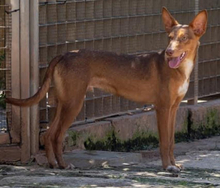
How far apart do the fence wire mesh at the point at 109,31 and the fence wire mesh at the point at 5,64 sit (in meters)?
0.47

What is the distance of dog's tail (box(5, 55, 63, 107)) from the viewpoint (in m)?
8.54

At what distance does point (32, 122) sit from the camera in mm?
9258

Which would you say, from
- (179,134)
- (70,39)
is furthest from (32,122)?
(179,134)

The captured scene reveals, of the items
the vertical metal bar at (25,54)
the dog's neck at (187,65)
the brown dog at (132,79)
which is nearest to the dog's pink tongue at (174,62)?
the brown dog at (132,79)

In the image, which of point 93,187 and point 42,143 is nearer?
point 93,187

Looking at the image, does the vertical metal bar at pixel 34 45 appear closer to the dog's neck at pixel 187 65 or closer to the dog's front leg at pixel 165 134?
the dog's front leg at pixel 165 134

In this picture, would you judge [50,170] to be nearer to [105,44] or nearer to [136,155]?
[136,155]

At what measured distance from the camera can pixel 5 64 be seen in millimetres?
9195

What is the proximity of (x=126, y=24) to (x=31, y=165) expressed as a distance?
2.72 m

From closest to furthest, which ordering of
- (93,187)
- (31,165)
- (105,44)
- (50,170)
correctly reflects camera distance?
(93,187) < (50,170) < (31,165) < (105,44)

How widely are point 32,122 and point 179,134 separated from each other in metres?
3.12

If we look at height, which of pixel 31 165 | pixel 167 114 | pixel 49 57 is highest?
pixel 49 57

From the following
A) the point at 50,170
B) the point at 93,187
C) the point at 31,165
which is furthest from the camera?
the point at 31,165

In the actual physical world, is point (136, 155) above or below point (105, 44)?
below
